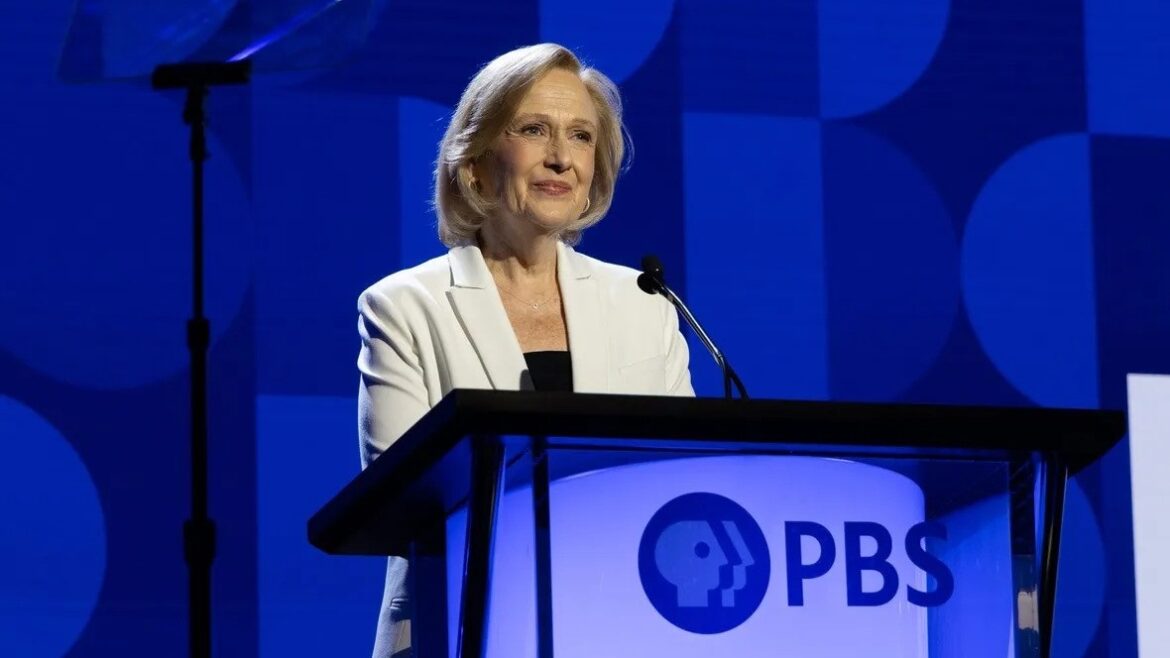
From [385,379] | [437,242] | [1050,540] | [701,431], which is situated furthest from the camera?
[437,242]

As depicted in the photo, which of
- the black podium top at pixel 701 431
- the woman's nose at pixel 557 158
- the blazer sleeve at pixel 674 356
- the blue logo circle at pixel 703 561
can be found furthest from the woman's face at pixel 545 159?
the blue logo circle at pixel 703 561

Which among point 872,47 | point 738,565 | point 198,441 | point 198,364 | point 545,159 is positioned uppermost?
point 872,47

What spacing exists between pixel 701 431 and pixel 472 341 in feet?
2.75

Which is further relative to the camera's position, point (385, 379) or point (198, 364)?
point (198, 364)

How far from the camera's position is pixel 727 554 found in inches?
59.6

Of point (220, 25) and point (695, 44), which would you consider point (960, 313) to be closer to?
point (695, 44)

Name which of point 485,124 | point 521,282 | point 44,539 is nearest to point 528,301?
point 521,282

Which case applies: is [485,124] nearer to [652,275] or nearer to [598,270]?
[598,270]

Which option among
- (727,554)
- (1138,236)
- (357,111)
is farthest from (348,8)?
(1138,236)

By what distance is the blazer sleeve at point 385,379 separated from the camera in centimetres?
218

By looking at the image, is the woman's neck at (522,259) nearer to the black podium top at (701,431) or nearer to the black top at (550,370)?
the black top at (550,370)

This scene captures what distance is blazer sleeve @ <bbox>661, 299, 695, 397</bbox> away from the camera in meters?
2.46

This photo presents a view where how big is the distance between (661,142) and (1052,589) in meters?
2.04

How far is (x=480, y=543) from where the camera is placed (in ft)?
4.90
